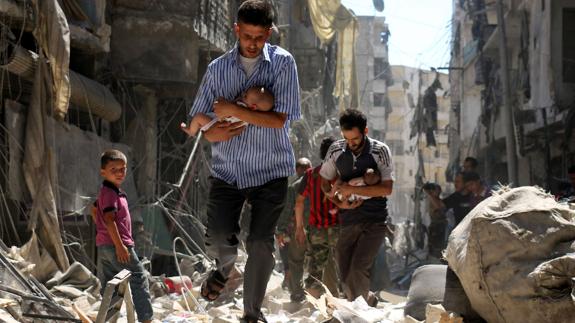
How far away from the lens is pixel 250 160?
5109 mm

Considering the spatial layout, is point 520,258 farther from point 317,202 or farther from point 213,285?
point 317,202

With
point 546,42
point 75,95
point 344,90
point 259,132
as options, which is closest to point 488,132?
point 344,90

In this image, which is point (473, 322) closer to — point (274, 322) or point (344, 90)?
point (274, 322)

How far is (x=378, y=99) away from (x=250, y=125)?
7264 centimetres

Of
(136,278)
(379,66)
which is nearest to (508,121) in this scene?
(136,278)

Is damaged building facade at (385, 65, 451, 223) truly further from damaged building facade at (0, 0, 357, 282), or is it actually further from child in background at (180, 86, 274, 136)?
child in background at (180, 86, 274, 136)

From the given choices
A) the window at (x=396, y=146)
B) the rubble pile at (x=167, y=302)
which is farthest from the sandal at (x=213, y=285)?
the window at (x=396, y=146)

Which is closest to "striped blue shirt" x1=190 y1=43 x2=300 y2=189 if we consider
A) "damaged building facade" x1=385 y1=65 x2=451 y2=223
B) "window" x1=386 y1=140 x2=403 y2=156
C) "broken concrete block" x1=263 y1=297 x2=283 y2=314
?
"broken concrete block" x1=263 y1=297 x2=283 y2=314

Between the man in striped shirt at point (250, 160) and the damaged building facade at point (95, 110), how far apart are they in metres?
3.65

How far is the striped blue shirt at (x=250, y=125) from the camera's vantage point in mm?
5054

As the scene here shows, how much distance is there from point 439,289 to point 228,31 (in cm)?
1006

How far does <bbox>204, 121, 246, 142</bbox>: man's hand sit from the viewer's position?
5.05 m

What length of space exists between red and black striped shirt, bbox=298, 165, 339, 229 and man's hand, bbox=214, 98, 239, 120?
139 inches

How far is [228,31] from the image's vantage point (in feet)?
51.0
